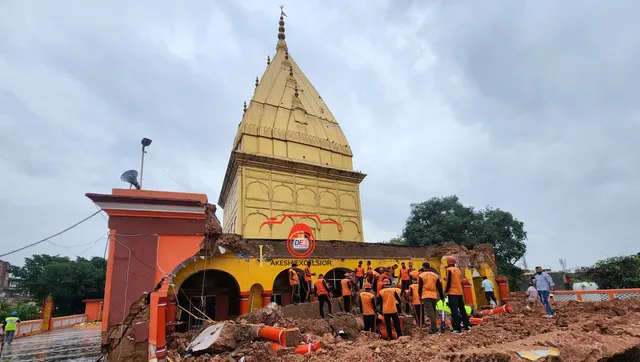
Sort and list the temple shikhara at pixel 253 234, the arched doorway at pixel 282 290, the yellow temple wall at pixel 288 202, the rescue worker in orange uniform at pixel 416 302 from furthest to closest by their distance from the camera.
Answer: the yellow temple wall at pixel 288 202, the arched doorway at pixel 282 290, the temple shikhara at pixel 253 234, the rescue worker in orange uniform at pixel 416 302

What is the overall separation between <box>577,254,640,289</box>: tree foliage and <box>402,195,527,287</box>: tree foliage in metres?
8.16

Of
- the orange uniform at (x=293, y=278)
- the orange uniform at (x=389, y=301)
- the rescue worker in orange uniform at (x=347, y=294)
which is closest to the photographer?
the orange uniform at (x=389, y=301)

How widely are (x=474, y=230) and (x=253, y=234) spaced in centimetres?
1879

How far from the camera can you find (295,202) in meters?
20.2

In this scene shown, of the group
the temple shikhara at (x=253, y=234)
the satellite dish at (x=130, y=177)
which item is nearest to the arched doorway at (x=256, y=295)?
the temple shikhara at (x=253, y=234)

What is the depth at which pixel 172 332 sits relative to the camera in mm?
9531

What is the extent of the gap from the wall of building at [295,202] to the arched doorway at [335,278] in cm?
399

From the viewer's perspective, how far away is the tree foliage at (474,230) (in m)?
27.5

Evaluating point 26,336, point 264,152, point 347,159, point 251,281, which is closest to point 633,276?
point 347,159

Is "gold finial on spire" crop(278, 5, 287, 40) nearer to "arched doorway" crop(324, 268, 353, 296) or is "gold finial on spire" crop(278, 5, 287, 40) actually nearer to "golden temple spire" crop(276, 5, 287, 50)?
"golden temple spire" crop(276, 5, 287, 50)

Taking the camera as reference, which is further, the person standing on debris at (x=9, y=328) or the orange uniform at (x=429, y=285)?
the person standing on debris at (x=9, y=328)

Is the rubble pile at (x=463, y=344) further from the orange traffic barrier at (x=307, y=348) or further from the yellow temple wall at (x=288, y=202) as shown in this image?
the yellow temple wall at (x=288, y=202)

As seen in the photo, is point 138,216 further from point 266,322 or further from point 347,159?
point 347,159

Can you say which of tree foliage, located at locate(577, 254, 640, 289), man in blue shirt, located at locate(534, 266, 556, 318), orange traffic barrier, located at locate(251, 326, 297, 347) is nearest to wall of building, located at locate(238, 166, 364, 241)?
orange traffic barrier, located at locate(251, 326, 297, 347)
